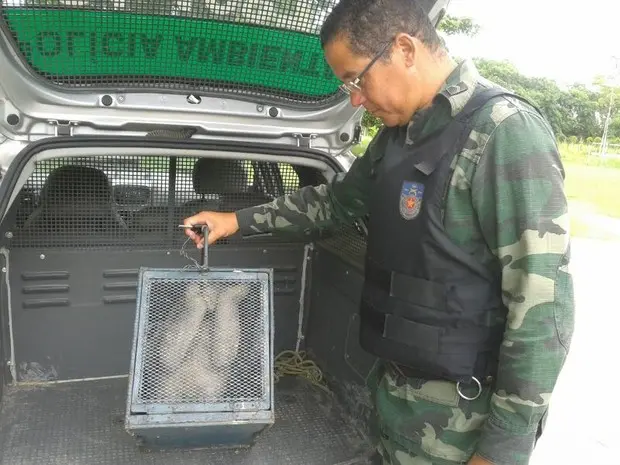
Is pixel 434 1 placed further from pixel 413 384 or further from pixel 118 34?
pixel 413 384

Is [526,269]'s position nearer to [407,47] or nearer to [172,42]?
[407,47]

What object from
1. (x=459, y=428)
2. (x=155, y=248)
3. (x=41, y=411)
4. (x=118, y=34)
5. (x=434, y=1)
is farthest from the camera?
(x=155, y=248)

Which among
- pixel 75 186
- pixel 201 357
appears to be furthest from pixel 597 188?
pixel 201 357

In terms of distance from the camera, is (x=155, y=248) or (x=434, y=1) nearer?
(x=434, y=1)

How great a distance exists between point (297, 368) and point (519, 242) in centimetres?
191

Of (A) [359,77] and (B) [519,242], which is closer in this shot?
(B) [519,242]

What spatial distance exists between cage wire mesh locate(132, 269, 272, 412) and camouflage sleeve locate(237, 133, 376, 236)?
0.20m

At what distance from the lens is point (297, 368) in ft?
9.56

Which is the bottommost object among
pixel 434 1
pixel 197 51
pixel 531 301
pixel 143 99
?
pixel 531 301

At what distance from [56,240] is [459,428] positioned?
1897 mm

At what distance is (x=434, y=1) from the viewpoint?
178 centimetres

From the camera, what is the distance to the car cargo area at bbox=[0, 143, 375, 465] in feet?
7.53

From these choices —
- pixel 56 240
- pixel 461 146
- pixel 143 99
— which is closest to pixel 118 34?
pixel 143 99

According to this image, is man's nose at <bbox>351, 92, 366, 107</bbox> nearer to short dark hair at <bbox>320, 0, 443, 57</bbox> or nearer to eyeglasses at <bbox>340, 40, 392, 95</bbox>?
eyeglasses at <bbox>340, 40, 392, 95</bbox>
